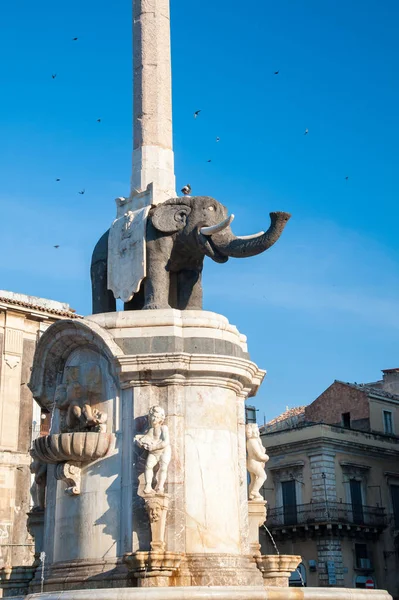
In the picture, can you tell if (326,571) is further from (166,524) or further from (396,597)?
(166,524)

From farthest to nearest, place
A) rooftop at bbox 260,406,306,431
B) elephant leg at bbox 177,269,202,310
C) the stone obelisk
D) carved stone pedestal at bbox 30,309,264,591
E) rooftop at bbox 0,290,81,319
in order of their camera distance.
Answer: rooftop at bbox 260,406,306,431, rooftop at bbox 0,290,81,319, the stone obelisk, elephant leg at bbox 177,269,202,310, carved stone pedestal at bbox 30,309,264,591

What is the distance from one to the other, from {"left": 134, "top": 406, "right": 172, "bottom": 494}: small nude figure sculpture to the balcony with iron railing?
2603 centimetres

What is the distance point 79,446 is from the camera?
1162 cm

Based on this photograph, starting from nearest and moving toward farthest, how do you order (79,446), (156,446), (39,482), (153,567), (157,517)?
(153,567)
(157,517)
(156,446)
(79,446)
(39,482)

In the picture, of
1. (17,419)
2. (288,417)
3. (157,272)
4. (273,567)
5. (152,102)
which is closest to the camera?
(273,567)

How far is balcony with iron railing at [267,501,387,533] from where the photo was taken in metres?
36.2

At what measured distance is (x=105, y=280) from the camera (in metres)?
13.8

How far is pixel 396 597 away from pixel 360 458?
580cm

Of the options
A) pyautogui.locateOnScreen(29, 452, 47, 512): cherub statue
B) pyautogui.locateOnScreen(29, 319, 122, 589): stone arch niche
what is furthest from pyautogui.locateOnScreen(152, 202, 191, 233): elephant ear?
pyautogui.locateOnScreen(29, 452, 47, 512): cherub statue

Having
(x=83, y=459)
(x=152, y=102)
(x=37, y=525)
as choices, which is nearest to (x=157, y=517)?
(x=83, y=459)

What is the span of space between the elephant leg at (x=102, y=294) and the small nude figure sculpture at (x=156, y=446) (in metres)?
2.78

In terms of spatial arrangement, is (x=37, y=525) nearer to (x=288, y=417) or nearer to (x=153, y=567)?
(x=153, y=567)

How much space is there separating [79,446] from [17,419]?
1972 centimetres

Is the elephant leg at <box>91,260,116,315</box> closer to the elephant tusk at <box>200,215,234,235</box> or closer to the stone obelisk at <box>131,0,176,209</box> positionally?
the stone obelisk at <box>131,0,176,209</box>
